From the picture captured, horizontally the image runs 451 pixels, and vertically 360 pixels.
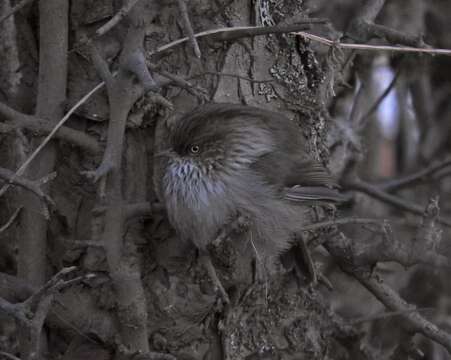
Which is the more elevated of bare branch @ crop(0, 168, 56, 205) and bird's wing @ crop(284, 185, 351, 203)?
bare branch @ crop(0, 168, 56, 205)

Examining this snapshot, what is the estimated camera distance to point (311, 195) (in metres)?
3.40

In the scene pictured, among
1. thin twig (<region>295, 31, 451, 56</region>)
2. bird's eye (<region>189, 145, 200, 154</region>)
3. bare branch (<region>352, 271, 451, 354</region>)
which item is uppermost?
thin twig (<region>295, 31, 451, 56</region>)

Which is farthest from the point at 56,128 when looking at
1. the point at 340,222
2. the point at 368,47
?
the point at 368,47

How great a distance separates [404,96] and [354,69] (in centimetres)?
175

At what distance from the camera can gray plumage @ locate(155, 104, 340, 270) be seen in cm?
313

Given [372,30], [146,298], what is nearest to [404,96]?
[372,30]

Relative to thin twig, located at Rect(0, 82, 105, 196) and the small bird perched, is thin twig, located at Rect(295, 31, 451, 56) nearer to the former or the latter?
the small bird perched

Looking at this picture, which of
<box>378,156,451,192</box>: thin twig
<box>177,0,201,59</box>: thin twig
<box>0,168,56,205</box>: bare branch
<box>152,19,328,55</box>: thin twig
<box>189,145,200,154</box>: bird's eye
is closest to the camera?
<box>177,0,201,59</box>: thin twig

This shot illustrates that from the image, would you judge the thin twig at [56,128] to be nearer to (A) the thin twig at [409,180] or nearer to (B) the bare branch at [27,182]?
(B) the bare branch at [27,182]

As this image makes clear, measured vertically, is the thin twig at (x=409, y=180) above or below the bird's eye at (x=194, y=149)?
below

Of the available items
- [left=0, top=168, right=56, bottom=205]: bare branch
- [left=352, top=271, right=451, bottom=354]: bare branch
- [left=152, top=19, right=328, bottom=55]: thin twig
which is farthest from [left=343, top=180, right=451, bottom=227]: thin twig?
[left=0, top=168, right=56, bottom=205]: bare branch

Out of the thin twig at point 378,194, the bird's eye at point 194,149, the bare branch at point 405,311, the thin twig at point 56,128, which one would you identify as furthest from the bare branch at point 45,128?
the thin twig at point 378,194

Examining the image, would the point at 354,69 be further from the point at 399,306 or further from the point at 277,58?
the point at 399,306

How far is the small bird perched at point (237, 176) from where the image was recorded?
3.13 meters
